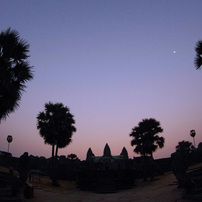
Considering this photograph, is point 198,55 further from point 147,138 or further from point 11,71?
point 147,138

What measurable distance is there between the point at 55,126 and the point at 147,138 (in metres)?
15.5

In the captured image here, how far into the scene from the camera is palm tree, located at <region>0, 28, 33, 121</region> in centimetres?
1356

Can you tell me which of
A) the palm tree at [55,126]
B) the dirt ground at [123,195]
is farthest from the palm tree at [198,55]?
the palm tree at [55,126]

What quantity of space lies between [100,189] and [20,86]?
20.2 meters

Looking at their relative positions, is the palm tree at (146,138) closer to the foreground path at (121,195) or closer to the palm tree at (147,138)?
the palm tree at (147,138)

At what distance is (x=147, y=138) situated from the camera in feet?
118

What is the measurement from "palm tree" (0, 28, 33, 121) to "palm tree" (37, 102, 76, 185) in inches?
671

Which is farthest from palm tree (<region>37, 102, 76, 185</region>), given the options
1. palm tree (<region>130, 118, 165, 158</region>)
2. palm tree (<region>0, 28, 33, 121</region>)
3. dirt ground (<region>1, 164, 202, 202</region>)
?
palm tree (<region>0, 28, 33, 121</region>)

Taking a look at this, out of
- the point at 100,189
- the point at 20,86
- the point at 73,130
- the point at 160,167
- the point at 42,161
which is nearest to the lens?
the point at 20,86

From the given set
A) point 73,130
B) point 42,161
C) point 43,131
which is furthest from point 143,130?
point 42,161

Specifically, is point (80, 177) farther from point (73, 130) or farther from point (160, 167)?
point (160, 167)

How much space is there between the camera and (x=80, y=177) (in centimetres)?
3178

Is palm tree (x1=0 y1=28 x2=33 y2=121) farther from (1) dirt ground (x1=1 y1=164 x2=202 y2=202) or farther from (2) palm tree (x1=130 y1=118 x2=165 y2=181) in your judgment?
(2) palm tree (x1=130 y1=118 x2=165 y2=181)

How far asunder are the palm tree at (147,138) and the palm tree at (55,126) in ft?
38.2
